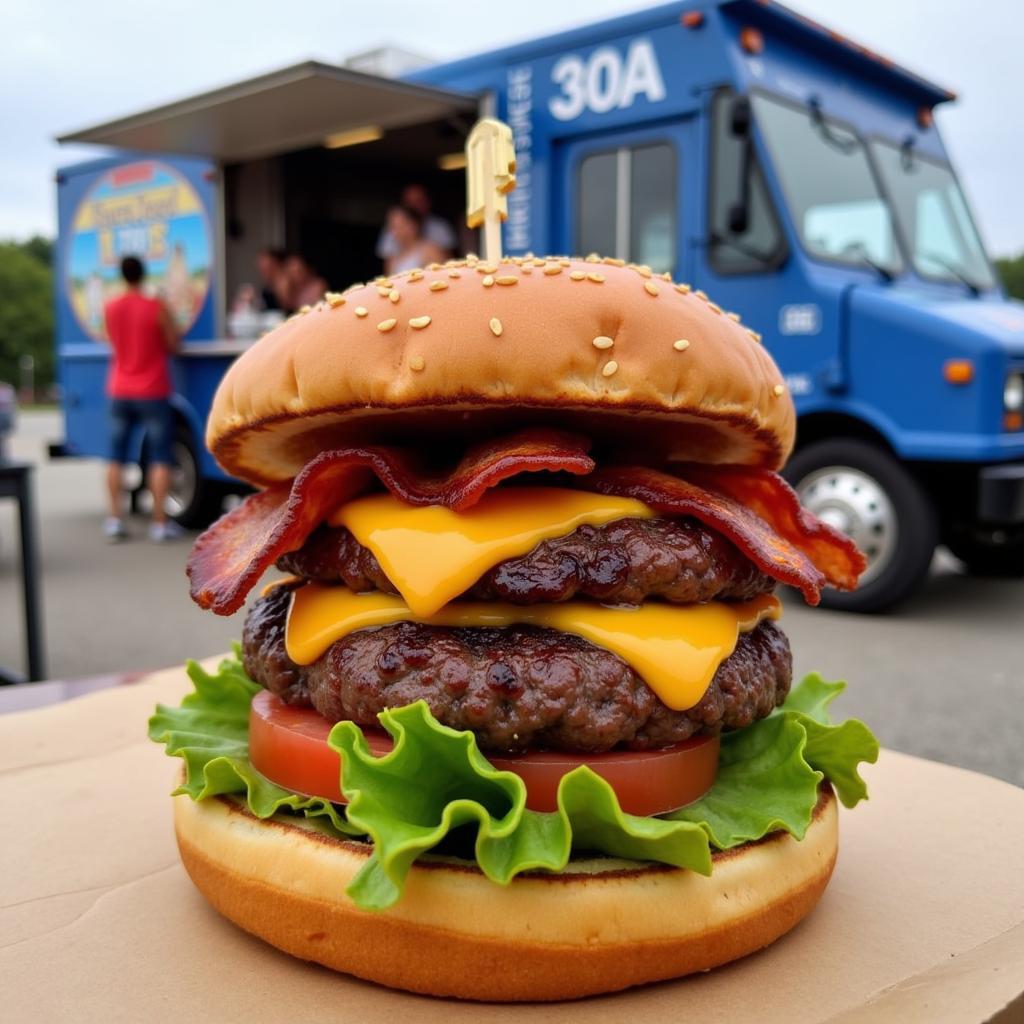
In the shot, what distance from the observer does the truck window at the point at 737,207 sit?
225 inches

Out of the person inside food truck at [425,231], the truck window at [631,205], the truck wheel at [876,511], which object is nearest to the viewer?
the truck wheel at [876,511]

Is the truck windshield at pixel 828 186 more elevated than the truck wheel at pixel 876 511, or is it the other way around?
the truck windshield at pixel 828 186

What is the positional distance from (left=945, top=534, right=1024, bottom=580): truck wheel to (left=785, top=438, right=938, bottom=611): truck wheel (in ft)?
5.20

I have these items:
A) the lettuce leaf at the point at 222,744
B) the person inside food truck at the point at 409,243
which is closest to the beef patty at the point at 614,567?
the lettuce leaf at the point at 222,744

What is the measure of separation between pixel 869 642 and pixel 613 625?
4.05 metres

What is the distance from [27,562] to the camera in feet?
13.6

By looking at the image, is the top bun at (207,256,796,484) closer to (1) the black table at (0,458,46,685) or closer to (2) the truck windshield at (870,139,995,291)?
(1) the black table at (0,458,46,685)

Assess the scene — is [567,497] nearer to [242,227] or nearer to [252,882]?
[252,882]

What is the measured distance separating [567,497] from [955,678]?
3709 mm

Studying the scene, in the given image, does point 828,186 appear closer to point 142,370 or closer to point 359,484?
point 359,484

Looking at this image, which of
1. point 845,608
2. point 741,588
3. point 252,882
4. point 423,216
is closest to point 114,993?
point 252,882

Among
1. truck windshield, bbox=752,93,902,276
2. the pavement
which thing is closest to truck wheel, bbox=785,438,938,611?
the pavement

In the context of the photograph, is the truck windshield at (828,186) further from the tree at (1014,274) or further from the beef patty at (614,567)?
the tree at (1014,274)

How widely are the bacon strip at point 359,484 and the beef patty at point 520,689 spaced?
18 cm
